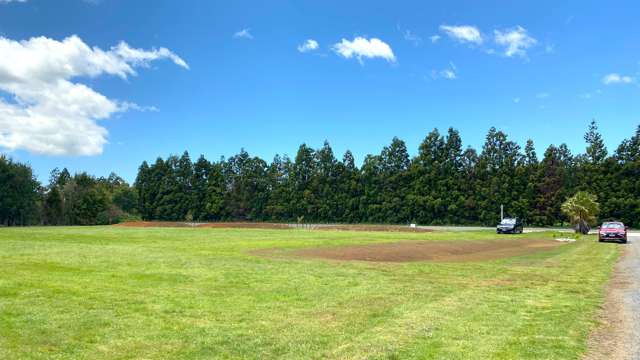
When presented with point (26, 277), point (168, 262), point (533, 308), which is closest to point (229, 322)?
point (533, 308)

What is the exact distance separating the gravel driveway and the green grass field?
0.28 m

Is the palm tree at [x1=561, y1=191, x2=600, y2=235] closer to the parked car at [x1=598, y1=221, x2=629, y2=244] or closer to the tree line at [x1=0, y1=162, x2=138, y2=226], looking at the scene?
the parked car at [x1=598, y1=221, x2=629, y2=244]

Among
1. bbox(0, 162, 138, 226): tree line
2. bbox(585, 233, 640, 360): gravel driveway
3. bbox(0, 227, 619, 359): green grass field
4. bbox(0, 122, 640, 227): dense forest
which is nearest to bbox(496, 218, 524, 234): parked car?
bbox(0, 122, 640, 227): dense forest

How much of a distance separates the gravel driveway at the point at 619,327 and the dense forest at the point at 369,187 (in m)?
65.0

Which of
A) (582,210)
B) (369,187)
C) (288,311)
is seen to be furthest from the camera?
(369,187)

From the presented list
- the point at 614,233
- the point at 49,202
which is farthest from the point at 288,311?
the point at 49,202

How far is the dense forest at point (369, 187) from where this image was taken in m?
74.8

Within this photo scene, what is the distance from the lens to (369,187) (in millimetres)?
92438

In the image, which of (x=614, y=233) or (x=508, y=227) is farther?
(x=508, y=227)

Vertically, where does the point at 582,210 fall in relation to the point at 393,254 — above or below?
above

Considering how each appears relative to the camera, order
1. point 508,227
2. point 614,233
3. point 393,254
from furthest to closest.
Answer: point 508,227
point 614,233
point 393,254

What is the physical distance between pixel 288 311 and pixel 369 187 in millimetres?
82581

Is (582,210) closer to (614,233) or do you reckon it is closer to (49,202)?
(614,233)

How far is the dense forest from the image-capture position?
7475cm
